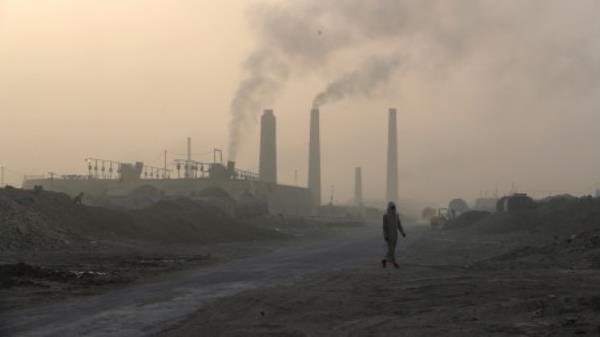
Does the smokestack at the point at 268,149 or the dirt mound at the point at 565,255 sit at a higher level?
the smokestack at the point at 268,149

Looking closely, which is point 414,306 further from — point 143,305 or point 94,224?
point 94,224

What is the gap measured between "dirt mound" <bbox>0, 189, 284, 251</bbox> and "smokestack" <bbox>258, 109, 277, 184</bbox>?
63.0 metres

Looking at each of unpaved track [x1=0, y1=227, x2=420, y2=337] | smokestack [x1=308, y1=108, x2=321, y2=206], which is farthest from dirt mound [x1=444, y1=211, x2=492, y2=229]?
unpaved track [x1=0, y1=227, x2=420, y2=337]

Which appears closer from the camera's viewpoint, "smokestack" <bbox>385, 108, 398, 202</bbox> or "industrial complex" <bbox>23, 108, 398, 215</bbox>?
"industrial complex" <bbox>23, 108, 398, 215</bbox>

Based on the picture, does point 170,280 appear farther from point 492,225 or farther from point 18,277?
point 492,225

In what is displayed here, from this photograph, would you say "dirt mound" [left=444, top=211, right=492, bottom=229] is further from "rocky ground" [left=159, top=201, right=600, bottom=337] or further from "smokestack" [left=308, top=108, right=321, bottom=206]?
"rocky ground" [left=159, top=201, right=600, bottom=337]

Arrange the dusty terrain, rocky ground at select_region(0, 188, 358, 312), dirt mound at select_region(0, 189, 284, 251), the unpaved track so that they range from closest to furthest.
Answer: the dusty terrain → the unpaved track → rocky ground at select_region(0, 188, 358, 312) → dirt mound at select_region(0, 189, 284, 251)

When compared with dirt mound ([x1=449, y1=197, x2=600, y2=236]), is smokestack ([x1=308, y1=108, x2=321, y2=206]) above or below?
above

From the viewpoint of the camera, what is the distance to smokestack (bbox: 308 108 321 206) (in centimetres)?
13825

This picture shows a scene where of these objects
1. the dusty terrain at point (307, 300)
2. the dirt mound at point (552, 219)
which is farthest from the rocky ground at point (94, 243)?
the dirt mound at point (552, 219)

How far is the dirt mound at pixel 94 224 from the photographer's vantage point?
119ft

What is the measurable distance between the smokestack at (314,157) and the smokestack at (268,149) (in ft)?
33.4

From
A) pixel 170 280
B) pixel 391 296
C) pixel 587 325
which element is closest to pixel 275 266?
pixel 170 280

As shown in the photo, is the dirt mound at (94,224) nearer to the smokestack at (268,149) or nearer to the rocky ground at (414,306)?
the rocky ground at (414,306)
